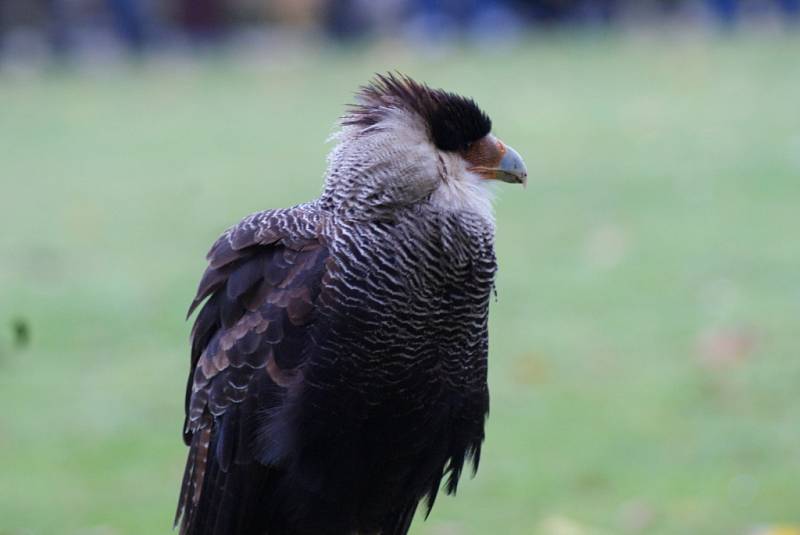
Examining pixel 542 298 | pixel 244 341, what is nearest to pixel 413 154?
pixel 244 341

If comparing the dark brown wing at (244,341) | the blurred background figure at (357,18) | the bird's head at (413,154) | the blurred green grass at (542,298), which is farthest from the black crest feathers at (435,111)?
the blurred background figure at (357,18)

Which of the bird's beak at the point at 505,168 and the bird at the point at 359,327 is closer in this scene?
the bird at the point at 359,327

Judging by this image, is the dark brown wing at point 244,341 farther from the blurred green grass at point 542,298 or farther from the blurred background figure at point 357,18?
the blurred background figure at point 357,18

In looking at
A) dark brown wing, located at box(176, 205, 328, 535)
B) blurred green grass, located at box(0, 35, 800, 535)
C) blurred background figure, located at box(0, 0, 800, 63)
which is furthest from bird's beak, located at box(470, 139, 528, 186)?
blurred background figure, located at box(0, 0, 800, 63)

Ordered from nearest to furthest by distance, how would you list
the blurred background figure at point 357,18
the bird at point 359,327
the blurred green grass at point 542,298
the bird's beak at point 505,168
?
1. the bird at point 359,327
2. the bird's beak at point 505,168
3. the blurred green grass at point 542,298
4. the blurred background figure at point 357,18

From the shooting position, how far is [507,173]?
163 inches

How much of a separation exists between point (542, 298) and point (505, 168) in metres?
4.74

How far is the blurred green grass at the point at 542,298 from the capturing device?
6.41 meters

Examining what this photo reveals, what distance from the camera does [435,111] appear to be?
4047 millimetres

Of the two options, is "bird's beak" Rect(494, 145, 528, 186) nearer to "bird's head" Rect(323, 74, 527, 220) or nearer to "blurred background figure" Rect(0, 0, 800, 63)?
"bird's head" Rect(323, 74, 527, 220)

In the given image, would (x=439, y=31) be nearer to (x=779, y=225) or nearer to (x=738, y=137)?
(x=738, y=137)

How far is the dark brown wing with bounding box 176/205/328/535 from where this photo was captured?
4.03m

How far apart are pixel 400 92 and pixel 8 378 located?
4.58 metres

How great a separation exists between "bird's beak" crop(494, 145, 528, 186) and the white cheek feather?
4 cm
